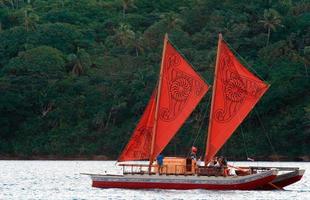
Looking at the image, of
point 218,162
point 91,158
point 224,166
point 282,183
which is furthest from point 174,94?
Answer: point 91,158

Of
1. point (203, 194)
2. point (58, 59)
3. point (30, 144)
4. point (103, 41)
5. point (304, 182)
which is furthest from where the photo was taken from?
point (103, 41)

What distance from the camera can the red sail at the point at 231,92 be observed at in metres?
72.8

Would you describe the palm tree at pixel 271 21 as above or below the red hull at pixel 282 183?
above

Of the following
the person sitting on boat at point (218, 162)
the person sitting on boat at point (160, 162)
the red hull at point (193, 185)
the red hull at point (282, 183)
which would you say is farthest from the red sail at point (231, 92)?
the red hull at point (282, 183)

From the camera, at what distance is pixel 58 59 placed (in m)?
168

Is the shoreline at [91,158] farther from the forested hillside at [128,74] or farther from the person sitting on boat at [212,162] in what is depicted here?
Result: the person sitting on boat at [212,162]

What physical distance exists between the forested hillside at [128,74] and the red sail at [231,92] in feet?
227

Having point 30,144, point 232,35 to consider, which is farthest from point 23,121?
point 232,35

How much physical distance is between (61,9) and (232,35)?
38.1 metres

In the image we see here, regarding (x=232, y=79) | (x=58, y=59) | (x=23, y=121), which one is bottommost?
(x=232, y=79)

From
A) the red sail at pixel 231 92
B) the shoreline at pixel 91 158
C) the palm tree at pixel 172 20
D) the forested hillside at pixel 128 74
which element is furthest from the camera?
the palm tree at pixel 172 20

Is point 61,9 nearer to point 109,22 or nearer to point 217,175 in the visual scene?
point 109,22

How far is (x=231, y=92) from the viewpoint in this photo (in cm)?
7325

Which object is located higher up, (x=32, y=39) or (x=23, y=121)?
(x=32, y=39)
